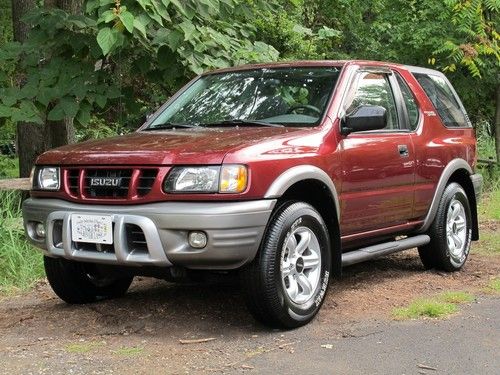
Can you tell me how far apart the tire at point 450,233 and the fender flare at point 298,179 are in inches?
67.5

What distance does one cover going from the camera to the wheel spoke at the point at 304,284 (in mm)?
4809

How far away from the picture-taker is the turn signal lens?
4.29 m

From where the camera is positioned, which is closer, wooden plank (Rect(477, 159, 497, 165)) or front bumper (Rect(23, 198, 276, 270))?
front bumper (Rect(23, 198, 276, 270))

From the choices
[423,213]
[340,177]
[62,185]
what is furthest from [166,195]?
[423,213]

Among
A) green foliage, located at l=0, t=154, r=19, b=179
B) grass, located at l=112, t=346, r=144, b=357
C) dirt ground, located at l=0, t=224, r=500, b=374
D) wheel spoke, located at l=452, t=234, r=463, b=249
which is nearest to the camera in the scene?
dirt ground, located at l=0, t=224, r=500, b=374

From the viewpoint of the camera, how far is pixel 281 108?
5.39 m

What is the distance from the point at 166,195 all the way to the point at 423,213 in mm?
2760

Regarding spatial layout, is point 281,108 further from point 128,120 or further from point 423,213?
point 128,120

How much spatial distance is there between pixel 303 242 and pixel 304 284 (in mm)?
273

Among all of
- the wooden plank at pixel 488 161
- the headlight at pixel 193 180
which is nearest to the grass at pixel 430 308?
the headlight at pixel 193 180

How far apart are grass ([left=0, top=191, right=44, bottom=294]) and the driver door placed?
9.53 feet

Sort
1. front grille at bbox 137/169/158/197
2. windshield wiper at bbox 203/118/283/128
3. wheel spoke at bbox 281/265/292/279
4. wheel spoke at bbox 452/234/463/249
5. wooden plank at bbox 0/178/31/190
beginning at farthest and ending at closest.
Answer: wooden plank at bbox 0/178/31/190 → wheel spoke at bbox 452/234/463/249 → windshield wiper at bbox 203/118/283/128 → wheel spoke at bbox 281/265/292/279 → front grille at bbox 137/169/158/197

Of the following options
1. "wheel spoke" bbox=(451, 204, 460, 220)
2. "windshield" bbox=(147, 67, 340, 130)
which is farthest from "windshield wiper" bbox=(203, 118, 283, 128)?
"wheel spoke" bbox=(451, 204, 460, 220)

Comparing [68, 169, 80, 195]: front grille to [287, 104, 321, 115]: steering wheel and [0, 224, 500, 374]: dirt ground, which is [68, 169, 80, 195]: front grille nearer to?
[0, 224, 500, 374]: dirt ground
